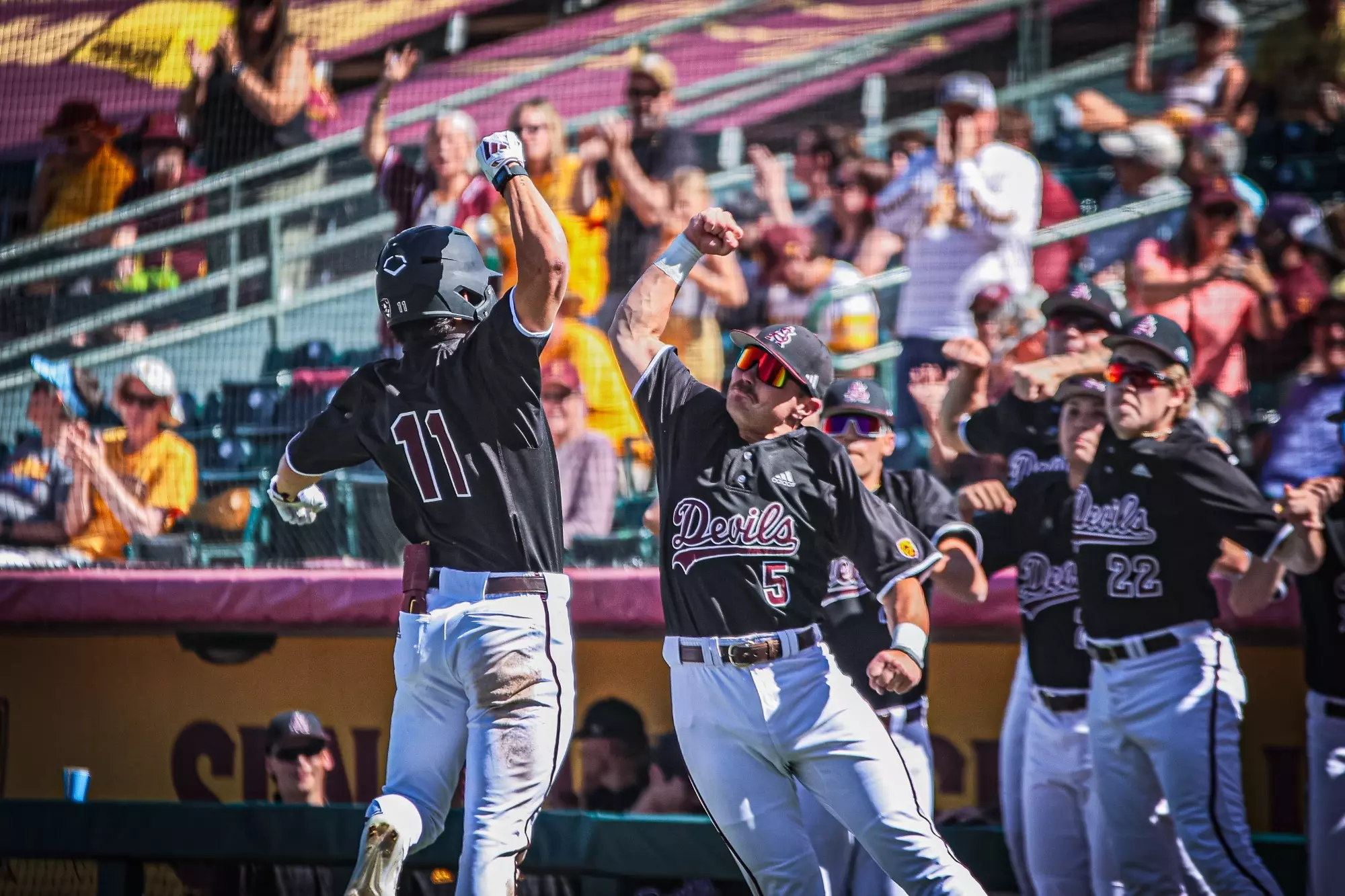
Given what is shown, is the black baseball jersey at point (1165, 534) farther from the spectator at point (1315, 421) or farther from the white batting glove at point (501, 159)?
the white batting glove at point (501, 159)

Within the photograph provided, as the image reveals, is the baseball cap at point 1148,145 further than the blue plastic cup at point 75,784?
Yes

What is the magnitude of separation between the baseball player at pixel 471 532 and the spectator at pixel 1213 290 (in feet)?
11.8

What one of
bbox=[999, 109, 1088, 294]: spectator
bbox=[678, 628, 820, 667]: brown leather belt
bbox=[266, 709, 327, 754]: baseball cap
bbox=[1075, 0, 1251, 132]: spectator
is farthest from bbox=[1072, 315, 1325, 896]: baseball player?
bbox=[1075, 0, 1251, 132]: spectator

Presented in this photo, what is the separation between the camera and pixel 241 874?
4598 millimetres

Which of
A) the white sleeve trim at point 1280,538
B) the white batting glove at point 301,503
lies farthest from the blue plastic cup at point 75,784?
the white sleeve trim at point 1280,538

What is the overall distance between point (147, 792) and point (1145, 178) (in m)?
5.25

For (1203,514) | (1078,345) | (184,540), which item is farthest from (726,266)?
(1203,514)

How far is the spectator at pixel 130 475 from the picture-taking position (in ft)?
19.9

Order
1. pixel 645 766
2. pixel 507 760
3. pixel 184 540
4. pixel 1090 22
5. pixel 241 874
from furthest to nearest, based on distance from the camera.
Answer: pixel 1090 22, pixel 184 540, pixel 645 766, pixel 241 874, pixel 507 760

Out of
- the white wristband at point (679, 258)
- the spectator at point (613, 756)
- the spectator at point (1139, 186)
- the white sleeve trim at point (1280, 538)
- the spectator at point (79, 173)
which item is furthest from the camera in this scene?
the spectator at point (79, 173)

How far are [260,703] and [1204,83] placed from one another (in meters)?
5.28

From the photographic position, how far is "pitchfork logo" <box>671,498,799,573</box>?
3.20 m

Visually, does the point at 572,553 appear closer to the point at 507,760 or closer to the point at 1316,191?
→ the point at 507,760

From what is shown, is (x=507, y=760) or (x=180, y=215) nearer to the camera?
(x=507, y=760)
